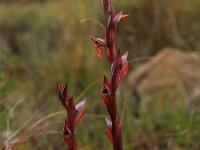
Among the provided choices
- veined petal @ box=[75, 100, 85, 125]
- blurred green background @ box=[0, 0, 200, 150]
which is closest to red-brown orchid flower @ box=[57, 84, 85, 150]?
veined petal @ box=[75, 100, 85, 125]

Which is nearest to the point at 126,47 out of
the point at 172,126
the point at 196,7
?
the point at 196,7

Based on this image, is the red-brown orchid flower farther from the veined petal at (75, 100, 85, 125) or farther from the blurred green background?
the blurred green background

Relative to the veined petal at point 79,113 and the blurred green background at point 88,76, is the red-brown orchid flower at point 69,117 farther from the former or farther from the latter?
the blurred green background at point 88,76

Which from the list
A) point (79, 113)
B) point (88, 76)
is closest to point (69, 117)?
point (79, 113)

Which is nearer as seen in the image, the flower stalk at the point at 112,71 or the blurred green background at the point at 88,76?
the flower stalk at the point at 112,71

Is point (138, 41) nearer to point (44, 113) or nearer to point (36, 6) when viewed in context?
point (44, 113)

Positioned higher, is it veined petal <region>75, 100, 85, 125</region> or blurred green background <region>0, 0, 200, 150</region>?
veined petal <region>75, 100, 85, 125</region>

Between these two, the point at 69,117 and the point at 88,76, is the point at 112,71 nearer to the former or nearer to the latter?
the point at 69,117

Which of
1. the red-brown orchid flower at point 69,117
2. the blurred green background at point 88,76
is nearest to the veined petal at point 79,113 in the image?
the red-brown orchid flower at point 69,117
